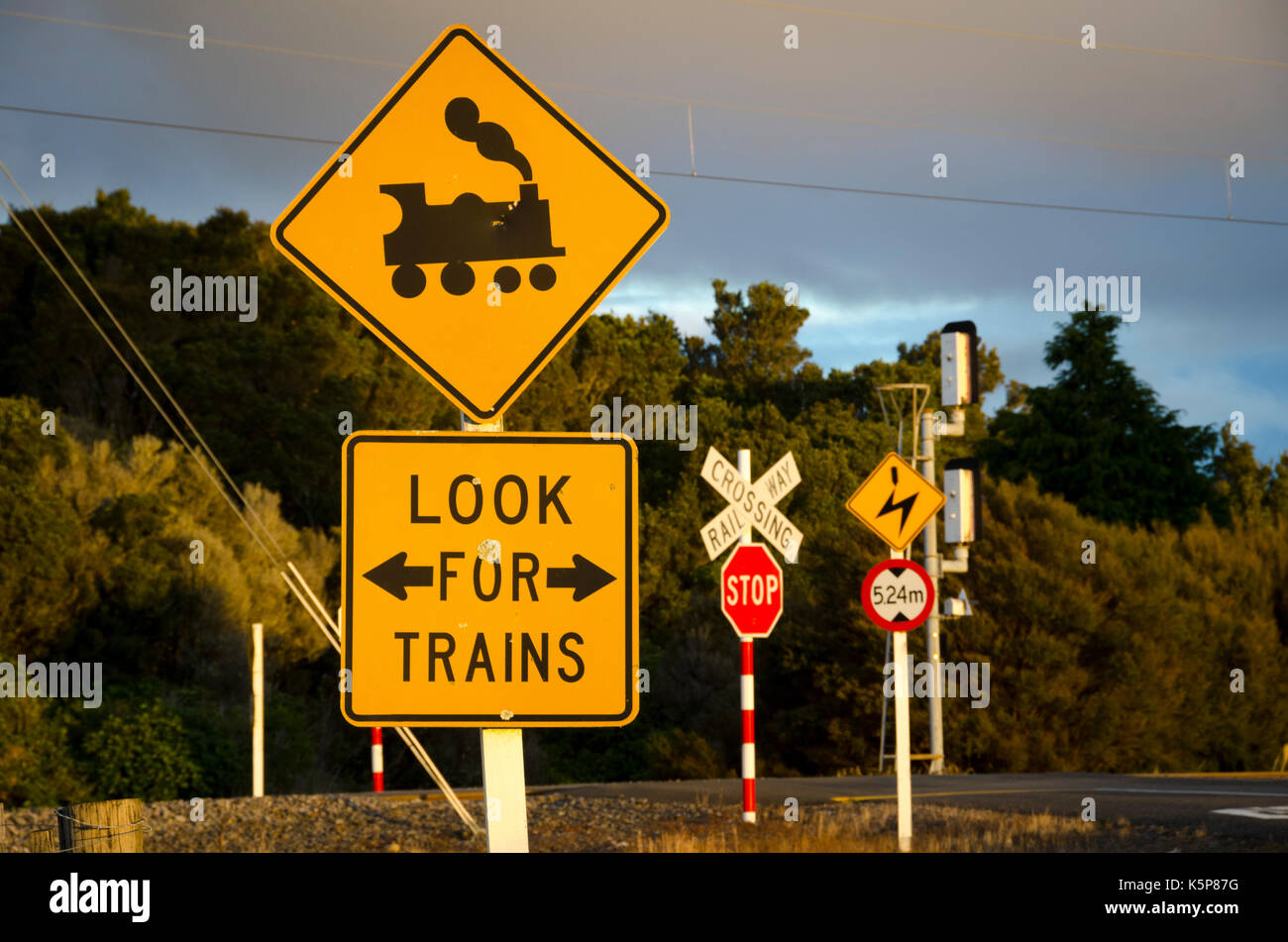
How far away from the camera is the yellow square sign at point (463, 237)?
2.91 m

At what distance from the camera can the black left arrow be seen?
9.02 feet

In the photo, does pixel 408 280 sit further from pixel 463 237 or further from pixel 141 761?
pixel 141 761

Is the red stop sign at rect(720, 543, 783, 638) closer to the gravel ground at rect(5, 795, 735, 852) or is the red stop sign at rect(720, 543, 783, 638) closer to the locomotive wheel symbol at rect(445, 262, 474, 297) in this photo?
the gravel ground at rect(5, 795, 735, 852)

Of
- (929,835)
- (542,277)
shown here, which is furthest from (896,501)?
(542,277)

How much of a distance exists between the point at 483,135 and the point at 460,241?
0.25 m

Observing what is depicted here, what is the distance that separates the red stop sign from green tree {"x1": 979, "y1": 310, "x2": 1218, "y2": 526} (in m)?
34.2

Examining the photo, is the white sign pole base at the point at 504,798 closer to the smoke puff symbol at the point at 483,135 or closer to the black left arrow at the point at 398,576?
the black left arrow at the point at 398,576

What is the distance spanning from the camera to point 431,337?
115 inches

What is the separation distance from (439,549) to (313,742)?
87.8 ft

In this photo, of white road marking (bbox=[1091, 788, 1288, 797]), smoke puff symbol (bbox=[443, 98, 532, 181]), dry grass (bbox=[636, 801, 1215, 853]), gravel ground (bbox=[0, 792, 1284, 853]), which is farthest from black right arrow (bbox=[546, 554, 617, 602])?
white road marking (bbox=[1091, 788, 1288, 797])

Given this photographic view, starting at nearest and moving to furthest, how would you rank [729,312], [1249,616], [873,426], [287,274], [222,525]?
[222,525] → [1249,616] → [287,274] → [873,426] → [729,312]

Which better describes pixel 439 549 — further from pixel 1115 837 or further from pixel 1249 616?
pixel 1249 616

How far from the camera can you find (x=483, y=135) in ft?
9.70

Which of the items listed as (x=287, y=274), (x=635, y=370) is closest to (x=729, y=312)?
(x=635, y=370)
